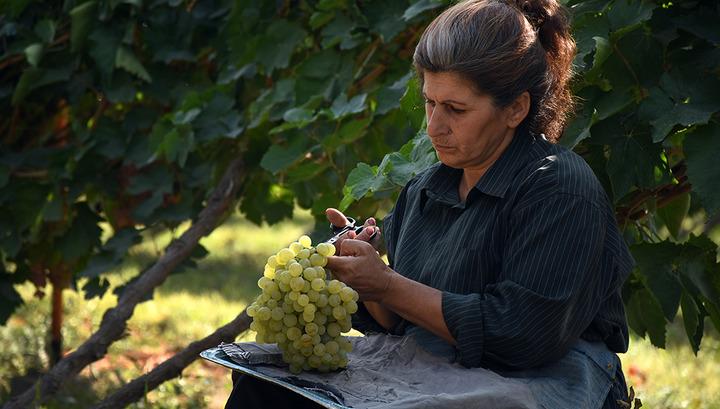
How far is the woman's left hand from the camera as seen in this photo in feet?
7.10

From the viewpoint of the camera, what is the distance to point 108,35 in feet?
13.2

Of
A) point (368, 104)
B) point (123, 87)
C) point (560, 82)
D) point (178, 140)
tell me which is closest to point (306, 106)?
point (368, 104)

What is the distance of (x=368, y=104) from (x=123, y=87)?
104 centimetres

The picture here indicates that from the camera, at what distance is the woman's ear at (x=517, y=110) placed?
7.41 ft

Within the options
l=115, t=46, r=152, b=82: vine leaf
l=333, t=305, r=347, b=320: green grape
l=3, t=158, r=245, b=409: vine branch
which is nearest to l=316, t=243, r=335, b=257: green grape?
l=333, t=305, r=347, b=320: green grape

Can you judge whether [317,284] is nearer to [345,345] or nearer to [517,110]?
[345,345]

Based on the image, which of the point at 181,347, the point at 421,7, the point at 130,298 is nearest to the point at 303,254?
the point at 421,7

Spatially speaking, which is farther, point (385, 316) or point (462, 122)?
point (385, 316)

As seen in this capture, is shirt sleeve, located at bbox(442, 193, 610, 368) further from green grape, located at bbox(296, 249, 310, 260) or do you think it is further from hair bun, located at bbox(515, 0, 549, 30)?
hair bun, located at bbox(515, 0, 549, 30)

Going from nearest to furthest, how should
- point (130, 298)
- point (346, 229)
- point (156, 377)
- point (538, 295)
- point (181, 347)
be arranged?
point (538, 295) < point (346, 229) < point (156, 377) < point (130, 298) < point (181, 347)

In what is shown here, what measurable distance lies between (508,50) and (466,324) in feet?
1.70

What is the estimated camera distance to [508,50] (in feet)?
7.22

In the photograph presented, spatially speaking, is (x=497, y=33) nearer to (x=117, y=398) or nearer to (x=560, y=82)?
(x=560, y=82)

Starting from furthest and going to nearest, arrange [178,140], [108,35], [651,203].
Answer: [108,35]
[178,140]
[651,203]
